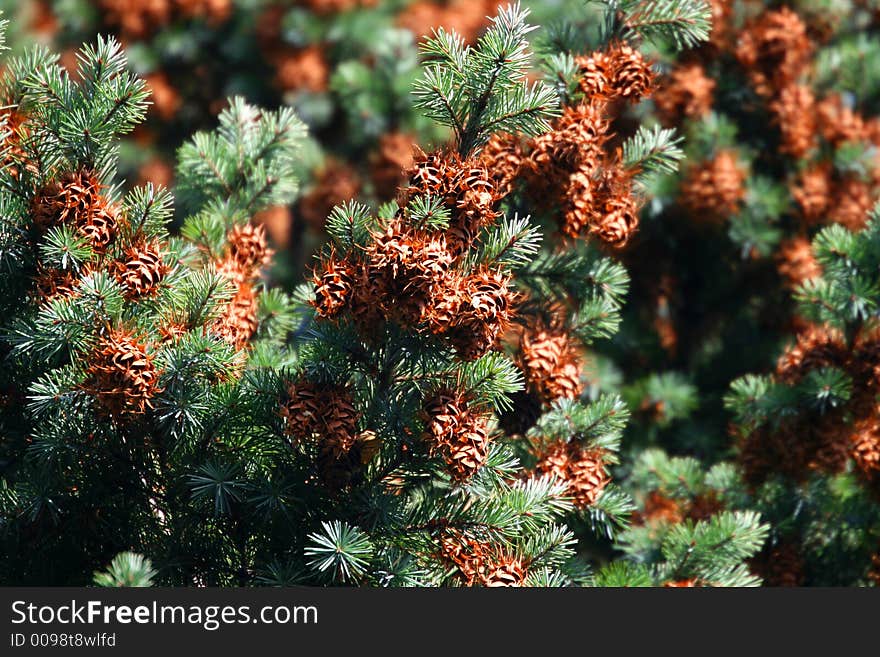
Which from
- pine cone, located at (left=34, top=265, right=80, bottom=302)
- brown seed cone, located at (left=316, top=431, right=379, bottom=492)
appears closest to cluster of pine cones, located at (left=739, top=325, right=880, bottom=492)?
brown seed cone, located at (left=316, top=431, right=379, bottom=492)

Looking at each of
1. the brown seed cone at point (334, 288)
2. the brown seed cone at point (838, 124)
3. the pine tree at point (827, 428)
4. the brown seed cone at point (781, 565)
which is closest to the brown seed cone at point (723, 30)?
the brown seed cone at point (838, 124)

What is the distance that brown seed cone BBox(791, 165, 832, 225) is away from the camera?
2871 millimetres

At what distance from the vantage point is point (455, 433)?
5.07 ft

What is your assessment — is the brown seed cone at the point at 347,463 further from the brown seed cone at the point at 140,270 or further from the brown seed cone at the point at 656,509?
the brown seed cone at the point at 656,509

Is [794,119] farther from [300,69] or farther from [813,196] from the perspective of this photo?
[300,69]

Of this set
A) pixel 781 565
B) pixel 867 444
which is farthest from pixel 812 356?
pixel 781 565

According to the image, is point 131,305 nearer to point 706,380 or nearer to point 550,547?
point 550,547

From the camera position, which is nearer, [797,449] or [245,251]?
[245,251]

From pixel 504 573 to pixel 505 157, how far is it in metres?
0.73

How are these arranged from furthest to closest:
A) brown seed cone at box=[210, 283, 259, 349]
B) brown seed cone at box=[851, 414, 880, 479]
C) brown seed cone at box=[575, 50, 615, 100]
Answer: brown seed cone at box=[851, 414, 880, 479] < brown seed cone at box=[575, 50, 615, 100] < brown seed cone at box=[210, 283, 259, 349]

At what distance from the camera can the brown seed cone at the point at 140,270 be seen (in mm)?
1607

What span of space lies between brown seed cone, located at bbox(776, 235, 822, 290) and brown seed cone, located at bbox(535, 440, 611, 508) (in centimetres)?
118

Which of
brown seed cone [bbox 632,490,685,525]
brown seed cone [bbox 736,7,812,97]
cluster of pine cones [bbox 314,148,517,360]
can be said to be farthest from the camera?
brown seed cone [bbox 736,7,812,97]

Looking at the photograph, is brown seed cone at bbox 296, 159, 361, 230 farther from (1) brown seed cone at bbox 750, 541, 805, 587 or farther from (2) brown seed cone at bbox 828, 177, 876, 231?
(1) brown seed cone at bbox 750, 541, 805, 587
